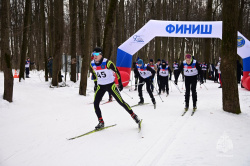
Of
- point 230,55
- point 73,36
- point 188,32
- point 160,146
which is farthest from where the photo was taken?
point 73,36

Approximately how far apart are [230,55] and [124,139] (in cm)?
456

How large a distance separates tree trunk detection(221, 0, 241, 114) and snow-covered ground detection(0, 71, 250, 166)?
46 cm

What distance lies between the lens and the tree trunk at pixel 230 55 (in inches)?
260

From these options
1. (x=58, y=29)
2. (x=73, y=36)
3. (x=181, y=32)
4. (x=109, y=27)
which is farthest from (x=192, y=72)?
(x=73, y=36)

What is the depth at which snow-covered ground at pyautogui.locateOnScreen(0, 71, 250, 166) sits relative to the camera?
3.55 meters

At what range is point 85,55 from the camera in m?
10.3

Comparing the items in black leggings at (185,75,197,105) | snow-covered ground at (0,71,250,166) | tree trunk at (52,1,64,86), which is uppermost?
tree trunk at (52,1,64,86)

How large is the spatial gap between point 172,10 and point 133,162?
26.6 meters

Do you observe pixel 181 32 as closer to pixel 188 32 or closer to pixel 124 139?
pixel 188 32

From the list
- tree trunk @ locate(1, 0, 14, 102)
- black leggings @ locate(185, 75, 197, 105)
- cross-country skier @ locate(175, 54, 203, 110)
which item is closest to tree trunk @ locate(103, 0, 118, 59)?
tree trunk @ locate(1, 0, 14, 102)

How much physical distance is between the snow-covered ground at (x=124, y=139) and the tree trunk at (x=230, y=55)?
46 centimetres

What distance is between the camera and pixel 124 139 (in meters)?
4.58

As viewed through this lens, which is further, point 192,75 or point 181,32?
point 181,32

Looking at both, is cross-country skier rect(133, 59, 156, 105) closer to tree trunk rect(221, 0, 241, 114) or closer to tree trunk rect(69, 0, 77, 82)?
tree trunk rect(221, 0, 241, 114)
